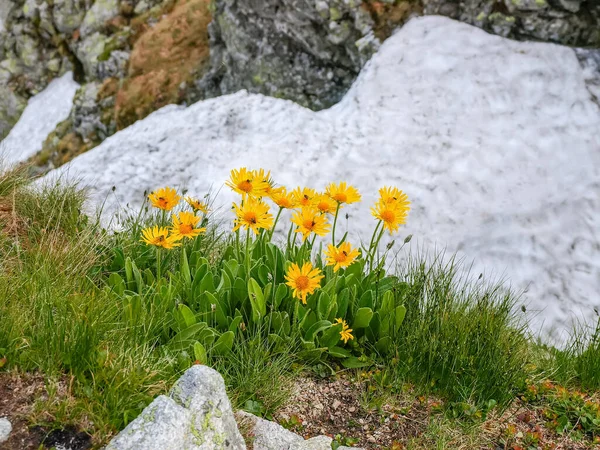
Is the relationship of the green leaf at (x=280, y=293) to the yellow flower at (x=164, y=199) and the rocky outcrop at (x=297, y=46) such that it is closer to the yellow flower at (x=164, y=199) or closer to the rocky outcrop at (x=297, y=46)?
the yellow flower at (x=164, y=199)

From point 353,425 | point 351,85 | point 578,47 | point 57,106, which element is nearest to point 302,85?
point 351,85

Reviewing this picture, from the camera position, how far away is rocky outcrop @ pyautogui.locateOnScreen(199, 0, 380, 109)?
864cm

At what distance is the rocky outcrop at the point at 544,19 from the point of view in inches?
298

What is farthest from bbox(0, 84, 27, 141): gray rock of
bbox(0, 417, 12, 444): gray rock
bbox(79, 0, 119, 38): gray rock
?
bbox(0, 417, 12, 444): gray rock

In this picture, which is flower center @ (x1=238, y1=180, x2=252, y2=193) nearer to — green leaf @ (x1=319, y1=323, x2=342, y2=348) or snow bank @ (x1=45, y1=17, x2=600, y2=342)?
green leaf @ (x1=319, y1=323, x2=342, y2=348)

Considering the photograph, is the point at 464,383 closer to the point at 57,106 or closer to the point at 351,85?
the point at 351,85

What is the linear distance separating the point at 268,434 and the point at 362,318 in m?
1.11

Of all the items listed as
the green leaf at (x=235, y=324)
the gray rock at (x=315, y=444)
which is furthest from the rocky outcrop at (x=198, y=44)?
the gray rock at (x=315, y=444)

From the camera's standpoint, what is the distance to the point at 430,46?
808 cm

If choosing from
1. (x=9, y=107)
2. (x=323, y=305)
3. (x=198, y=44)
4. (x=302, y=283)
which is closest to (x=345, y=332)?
(x=323, y=305)

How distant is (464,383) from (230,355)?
1.51 m

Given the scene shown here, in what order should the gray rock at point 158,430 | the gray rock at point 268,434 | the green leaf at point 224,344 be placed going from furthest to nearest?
the green leaf at point 224,344
the gray rock at point 268,434
the gray rock at point 158,430

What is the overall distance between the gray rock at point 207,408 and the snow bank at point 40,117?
11708mm

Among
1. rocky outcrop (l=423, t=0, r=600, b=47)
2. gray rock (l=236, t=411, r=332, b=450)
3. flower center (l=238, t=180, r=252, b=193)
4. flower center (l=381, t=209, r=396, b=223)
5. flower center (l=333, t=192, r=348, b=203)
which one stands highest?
rocky outcrop (l=423, t=0, r=600, b=47)
